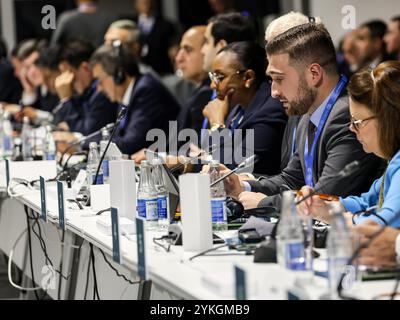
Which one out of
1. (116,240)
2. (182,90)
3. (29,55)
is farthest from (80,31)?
(116,240)

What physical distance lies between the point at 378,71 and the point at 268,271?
76 cm

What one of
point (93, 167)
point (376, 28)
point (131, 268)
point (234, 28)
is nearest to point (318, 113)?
point (93, 167)

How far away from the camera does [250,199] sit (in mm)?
2855

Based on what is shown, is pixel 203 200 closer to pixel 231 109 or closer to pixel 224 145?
pixel 224 145

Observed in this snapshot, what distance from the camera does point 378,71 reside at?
244cm

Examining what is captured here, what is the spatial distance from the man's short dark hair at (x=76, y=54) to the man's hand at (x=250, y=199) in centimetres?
362

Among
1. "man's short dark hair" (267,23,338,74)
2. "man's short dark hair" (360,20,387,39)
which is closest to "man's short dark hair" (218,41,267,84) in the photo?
"man's short dark hair" (267,23,338,74)

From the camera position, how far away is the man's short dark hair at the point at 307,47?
3.12m

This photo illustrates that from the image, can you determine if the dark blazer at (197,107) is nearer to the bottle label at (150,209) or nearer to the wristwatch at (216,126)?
the wristwatch at (216,126)

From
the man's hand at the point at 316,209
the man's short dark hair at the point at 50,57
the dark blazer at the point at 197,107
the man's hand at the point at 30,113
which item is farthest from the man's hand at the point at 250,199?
the man's short dark hair at the point at 50,57

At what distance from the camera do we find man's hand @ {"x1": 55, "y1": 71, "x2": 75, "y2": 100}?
6324 millimetres

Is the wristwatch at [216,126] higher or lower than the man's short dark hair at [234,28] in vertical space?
lower

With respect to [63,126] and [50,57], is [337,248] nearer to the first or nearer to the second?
[63,126]

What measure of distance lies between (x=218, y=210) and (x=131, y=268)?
1.32ft
